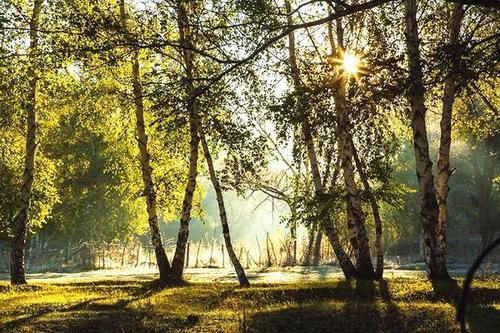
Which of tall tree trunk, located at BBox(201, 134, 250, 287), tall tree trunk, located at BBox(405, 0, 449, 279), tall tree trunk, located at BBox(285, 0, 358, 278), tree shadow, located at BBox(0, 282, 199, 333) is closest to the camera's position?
tree shadow, located at BBox(0, 282, 199, 333)

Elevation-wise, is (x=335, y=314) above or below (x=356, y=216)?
below

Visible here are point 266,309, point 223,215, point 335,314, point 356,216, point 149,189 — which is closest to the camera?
point 335,314

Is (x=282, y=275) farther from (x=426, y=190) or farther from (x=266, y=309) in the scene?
(x=266, y=309)

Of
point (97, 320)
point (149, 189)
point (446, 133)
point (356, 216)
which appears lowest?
point (97, 320)

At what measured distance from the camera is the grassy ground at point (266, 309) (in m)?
10.3

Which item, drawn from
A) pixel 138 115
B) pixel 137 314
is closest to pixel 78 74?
pixel 138 115

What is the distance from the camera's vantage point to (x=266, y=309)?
12.2 meters

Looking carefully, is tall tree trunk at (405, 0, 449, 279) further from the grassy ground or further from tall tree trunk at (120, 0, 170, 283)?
tall tree trunk at (120, 0, 170, 283)

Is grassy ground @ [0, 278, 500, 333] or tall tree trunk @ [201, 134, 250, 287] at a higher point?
tall tree trunk @ [201, 134, 250, 287]

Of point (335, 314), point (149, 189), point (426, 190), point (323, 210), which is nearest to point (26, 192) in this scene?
point (149, 189)

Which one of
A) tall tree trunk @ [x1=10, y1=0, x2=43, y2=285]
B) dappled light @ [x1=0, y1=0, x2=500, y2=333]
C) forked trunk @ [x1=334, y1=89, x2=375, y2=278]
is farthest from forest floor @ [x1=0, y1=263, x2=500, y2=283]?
tall tree trunk @ [x1=10, y1=0, x2=43, y2=285]

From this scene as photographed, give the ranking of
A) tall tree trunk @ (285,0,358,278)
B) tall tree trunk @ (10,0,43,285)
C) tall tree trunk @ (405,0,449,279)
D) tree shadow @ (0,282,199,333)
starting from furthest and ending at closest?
tall tree trunk @ (10,0,43,285), tall tree trunk @ (285,0,358,278), tall tree trunk @ (405,0,449,279), tree shadow @ (0,282,199,333)

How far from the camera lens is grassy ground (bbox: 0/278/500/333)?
1028 centimetres

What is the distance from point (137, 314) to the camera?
1202 cm
